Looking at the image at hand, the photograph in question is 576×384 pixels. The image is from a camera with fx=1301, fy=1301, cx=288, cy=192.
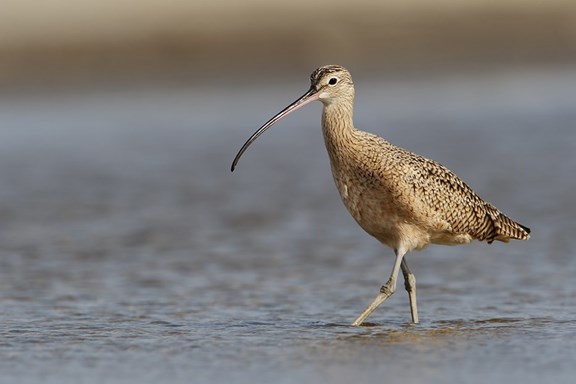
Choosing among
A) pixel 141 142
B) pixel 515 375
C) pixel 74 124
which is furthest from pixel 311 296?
pixel 74 124

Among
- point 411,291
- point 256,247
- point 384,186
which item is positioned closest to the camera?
point 384,186

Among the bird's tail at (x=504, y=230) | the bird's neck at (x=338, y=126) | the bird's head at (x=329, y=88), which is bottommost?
the bird's tail at (x=504, y=230)

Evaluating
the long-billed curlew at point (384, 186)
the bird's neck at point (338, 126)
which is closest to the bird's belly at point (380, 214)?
the long-billed curlew at point (384, 186)

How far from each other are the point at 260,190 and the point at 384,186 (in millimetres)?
5453

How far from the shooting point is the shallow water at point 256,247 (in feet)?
22.3

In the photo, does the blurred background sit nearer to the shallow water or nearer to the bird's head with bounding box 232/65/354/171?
the shallow water

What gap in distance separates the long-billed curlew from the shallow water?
0.54m

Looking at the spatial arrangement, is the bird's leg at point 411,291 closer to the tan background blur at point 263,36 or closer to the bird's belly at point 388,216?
the bird's belly at point 388,216

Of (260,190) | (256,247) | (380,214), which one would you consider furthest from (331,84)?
(260,190)

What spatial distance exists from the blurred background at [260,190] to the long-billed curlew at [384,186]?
21.4 inches

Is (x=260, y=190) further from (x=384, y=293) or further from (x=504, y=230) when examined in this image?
(x=384, y=293)

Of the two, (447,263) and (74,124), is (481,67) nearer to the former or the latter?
(74,124)

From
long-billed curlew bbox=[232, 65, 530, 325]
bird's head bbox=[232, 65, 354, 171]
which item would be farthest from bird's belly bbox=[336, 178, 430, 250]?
bird's head bbox=[232, 65, 354, 171]

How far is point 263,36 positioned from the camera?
20594 millimetres
